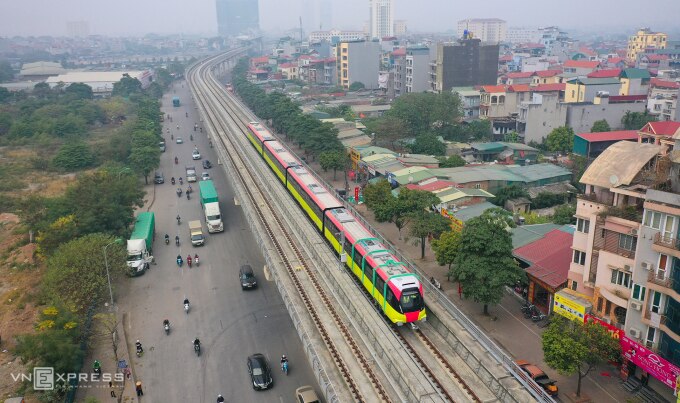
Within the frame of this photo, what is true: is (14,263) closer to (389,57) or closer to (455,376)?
(455,376)

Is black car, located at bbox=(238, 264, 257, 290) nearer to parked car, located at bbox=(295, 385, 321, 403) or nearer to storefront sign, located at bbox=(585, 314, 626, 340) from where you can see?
parked car, located at bbox=(295, 385, 321, 403)

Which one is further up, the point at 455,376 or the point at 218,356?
the point at 455,376

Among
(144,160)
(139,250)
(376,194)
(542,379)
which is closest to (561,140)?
(376,194)

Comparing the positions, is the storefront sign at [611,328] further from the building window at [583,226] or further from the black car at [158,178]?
the black car at [158,178]

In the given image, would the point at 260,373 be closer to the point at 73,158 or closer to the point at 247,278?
the point at 247,278

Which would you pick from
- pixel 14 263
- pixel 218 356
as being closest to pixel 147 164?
pixel 14 263
